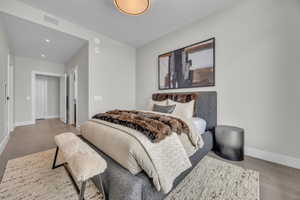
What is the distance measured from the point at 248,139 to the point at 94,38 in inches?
169

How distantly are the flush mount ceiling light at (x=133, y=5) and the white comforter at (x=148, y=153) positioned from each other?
5.81 feet

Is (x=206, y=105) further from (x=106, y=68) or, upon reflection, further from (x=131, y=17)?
(x=106, y=68)

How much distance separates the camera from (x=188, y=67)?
290 centimetres

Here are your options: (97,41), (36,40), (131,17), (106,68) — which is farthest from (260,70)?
(36,40)

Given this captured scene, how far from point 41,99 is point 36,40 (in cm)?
405

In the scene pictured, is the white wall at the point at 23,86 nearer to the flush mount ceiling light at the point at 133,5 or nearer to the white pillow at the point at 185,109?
the flush mount ceiling light at the point at 133,5

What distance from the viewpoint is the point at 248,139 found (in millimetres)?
2176

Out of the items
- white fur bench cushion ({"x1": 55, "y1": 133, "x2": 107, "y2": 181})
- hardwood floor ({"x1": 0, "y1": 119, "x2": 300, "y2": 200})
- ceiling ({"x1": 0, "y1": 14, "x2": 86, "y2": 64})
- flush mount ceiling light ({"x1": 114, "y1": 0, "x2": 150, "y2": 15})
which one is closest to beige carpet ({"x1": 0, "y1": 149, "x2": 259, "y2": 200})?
hardwood floor ({"x1": 0, "y1": 119, "x2": 300, "y2": 200})

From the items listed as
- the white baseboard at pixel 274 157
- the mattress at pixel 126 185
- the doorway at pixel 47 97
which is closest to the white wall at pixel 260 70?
the white baseboard at pixel 274 157

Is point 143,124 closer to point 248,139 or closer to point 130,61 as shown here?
point 248,139

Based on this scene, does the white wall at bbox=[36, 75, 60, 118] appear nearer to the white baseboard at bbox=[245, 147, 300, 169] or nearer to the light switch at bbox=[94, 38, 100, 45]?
the light switch at bbox=[94, 38, 100, 45]

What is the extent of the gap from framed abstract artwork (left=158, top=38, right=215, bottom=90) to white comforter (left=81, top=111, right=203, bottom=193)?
1.66 meters

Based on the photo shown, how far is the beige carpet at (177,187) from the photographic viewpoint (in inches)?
50.1

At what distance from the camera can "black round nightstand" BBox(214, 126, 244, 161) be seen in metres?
1.97
